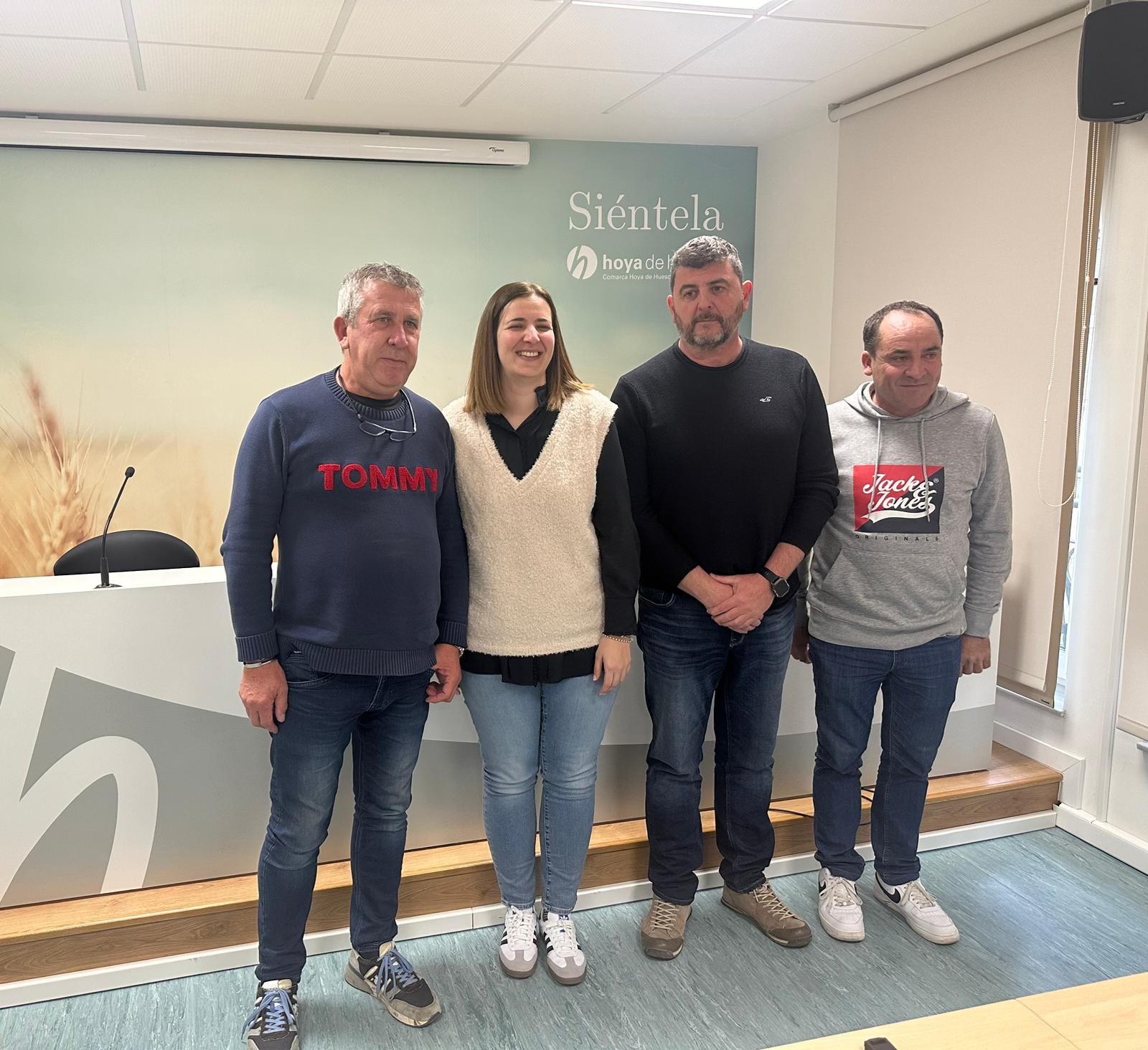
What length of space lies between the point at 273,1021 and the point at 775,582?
1.44m

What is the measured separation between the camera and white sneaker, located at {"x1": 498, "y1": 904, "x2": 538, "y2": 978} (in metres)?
2.25

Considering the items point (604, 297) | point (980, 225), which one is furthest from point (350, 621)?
point (604, 297)

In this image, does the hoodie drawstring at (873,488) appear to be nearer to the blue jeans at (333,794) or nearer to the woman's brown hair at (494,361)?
the woman's brown hair at (494,361)

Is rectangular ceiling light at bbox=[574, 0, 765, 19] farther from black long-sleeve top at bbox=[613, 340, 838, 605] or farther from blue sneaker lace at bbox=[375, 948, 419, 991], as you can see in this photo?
blue sneaker lace at bbox=[375, 948, 419, 991]

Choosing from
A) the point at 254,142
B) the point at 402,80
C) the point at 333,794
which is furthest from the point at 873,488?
the point at 254,142

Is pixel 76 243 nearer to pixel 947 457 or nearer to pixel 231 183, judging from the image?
pixel 231 183

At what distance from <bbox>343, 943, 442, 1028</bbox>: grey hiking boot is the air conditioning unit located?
12.7ft

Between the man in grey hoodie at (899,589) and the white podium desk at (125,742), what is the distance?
3.33ft

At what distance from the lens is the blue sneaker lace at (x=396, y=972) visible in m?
2.13

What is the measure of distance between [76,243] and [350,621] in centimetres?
365

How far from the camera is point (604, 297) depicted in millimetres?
5312

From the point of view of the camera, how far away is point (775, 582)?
226 cm

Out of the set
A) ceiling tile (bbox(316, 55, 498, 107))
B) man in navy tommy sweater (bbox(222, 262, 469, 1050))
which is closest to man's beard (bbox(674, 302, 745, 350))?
man in navy tommy sweater (bbox(222, 262, 469, 1050))

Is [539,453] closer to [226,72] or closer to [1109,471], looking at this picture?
[1109,471]
